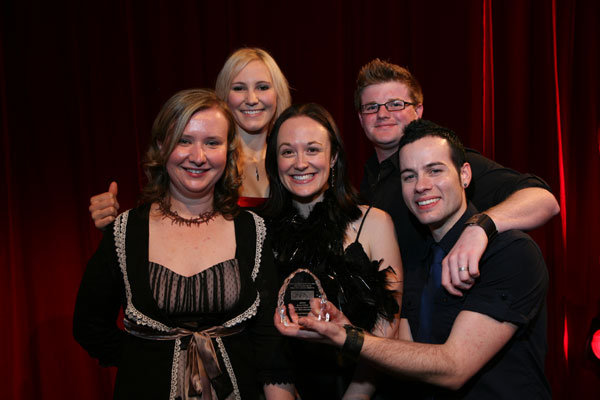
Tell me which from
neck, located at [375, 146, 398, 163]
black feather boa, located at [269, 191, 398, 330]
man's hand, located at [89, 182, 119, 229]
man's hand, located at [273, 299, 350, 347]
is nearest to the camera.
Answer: man's hand, located at [273, 299, 350, 347]

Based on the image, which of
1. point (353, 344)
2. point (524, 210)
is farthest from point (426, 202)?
point (353, 344)

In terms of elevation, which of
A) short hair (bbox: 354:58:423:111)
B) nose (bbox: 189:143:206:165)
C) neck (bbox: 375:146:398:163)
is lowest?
neck (bbox: 375:146:398:163)

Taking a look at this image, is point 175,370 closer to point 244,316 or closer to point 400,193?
point 244,316

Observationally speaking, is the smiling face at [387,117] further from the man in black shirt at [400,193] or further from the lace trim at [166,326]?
the lace trim at [166,326]

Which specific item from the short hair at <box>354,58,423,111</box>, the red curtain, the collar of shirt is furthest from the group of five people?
the red curtain

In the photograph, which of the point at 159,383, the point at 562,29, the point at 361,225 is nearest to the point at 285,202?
the point at 361,225

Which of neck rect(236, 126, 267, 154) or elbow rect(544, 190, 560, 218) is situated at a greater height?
neck rect(236, 126, 267, 154)

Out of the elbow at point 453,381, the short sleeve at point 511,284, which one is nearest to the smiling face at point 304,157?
the short sleeve at point 511,284

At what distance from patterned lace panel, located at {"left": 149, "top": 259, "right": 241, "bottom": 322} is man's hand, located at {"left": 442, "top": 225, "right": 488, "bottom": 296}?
2.25 ft

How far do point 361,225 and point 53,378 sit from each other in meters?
2.75

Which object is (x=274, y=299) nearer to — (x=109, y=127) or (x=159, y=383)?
(x=159, y=383)

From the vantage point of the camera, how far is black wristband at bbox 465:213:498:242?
5.84ft

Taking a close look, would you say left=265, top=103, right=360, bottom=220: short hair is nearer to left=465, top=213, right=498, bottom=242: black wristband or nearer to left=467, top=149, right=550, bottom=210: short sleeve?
left=465, top=213, right=498, bottom=242: black wristband

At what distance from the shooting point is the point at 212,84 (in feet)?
12.7
